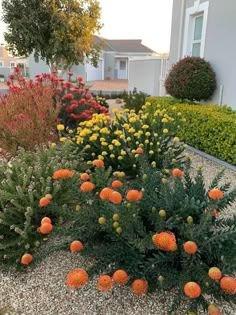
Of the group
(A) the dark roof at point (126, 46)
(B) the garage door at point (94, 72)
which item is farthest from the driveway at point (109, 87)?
(A) the dark roof at point (126, 46)

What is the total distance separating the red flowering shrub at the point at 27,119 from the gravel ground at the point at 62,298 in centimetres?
233

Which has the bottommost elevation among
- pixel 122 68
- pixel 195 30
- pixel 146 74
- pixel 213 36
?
pixel 146 74

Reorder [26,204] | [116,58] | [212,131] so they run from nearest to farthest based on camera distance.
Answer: [26,204], [212,131], [116,58]

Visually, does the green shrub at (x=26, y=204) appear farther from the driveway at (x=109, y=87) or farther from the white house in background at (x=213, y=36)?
the driveway at (x=109, y=87)

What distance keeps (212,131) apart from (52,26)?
1035cm

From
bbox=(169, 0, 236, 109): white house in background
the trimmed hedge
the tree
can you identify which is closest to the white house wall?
bbox=(169, 0, 236, 109): white house in background

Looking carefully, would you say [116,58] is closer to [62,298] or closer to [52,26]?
[52,26]

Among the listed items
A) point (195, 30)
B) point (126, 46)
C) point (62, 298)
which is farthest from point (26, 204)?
point (126, 46)

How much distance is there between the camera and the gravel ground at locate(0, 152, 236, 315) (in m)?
1.85

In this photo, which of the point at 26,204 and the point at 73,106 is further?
the point at 73,106

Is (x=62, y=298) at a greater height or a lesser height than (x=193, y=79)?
lesser

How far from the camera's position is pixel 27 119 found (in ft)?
13.4

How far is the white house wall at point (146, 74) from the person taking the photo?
10.9 metres

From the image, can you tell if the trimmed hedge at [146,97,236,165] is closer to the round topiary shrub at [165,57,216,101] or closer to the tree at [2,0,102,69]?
the round topiary shrub at [165,57,216,101]
